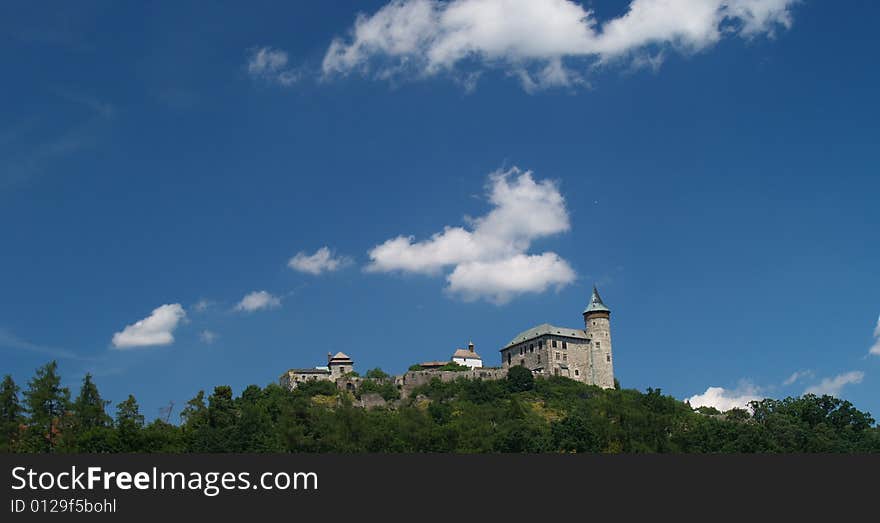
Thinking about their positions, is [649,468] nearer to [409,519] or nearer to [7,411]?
[409,519]

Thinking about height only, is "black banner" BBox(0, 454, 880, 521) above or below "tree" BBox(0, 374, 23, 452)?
below

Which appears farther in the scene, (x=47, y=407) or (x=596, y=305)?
(x=596, y=305)

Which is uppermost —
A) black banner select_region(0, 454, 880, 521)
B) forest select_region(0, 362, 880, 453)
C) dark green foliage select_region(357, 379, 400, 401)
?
dark green foliage select_region(357, 379, 400, 401)

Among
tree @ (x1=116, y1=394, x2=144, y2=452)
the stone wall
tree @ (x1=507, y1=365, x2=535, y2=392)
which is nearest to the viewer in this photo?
tree @ (x1=116, y1=394, x2=144, y2=452)

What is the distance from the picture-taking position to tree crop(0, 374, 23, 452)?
7862 cm

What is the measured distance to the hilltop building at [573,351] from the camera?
14625cm

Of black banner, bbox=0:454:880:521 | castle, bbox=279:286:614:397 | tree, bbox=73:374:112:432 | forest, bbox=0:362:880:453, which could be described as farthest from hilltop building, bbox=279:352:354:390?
black banner, bbox=0:454:880:521

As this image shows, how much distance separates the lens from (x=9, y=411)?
80.4 meters

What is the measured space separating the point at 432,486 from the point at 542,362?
101161 mm

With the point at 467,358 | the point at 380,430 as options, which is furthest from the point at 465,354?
the point at 380,430

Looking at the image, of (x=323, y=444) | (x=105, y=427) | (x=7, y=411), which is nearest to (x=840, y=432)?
(x=323, y=444)

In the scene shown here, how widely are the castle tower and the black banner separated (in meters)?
94.9

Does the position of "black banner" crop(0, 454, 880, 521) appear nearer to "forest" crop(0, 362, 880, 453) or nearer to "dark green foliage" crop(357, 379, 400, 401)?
"forest" crop(0, 362, 880, 453)

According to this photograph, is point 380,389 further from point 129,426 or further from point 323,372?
point 129,426
